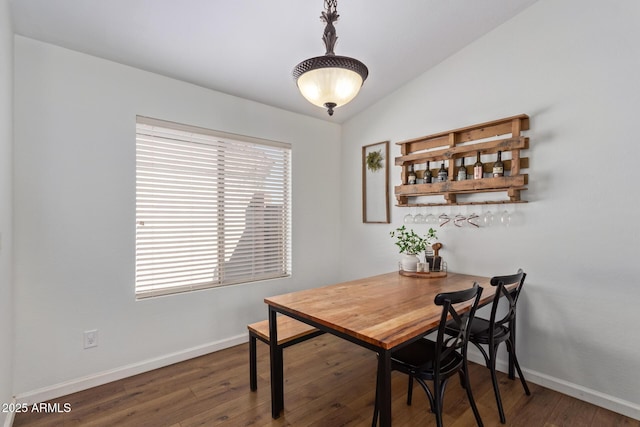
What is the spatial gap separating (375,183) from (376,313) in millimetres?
2038

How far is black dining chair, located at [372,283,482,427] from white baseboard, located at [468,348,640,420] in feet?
2.93

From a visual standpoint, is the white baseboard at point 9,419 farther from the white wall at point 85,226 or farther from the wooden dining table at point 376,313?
the wooden dining table at point 376,313

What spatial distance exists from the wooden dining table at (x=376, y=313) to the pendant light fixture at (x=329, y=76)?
1.13 m

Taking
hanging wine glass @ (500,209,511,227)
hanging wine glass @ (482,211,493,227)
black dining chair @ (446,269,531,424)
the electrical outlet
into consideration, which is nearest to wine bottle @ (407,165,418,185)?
hanging wine glass @ (482,211,493,227)

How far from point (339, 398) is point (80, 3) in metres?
2.97

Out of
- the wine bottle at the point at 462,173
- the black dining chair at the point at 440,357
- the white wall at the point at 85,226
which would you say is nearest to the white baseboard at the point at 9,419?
the white wall at the point at 85,226

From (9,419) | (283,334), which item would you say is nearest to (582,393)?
(283,334)

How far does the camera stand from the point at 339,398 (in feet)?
7.23

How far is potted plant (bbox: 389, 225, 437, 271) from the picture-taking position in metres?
2.79

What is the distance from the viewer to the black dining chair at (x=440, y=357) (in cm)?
159

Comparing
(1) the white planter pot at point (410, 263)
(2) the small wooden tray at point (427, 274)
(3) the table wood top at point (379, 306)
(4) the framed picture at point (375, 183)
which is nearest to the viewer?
(3) the table wood top at point (379, 306)

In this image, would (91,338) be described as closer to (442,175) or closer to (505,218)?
(442,175)

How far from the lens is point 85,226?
7.54ft

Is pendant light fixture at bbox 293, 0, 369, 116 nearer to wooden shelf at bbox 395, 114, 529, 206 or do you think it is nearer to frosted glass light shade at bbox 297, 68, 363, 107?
frosted glass light shade at bbox 297, 68, 363, 107
